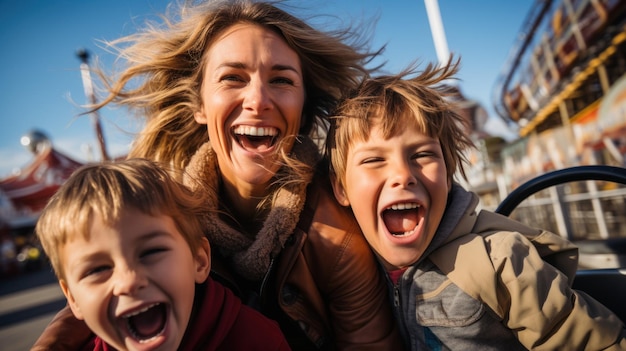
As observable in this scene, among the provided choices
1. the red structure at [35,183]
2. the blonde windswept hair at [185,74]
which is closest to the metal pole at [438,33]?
the blonde windswept hair at [185,74]

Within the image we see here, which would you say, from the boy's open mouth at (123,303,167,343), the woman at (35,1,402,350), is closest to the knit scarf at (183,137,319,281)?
the woman at (35,1,402,350)

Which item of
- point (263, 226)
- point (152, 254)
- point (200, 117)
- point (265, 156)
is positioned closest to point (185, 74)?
point (200, 117)

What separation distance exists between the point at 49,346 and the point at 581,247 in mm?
2253

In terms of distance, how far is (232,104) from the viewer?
1.69 meters

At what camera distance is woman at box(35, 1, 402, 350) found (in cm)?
153

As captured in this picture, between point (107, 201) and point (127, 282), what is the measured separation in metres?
0.25

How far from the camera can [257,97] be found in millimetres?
1633

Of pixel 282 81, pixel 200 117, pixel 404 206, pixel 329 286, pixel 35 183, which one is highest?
pixel 282 81

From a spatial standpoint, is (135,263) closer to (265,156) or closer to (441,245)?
(265,156)

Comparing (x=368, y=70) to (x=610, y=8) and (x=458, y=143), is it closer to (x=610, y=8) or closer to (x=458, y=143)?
(x=458, y=143)

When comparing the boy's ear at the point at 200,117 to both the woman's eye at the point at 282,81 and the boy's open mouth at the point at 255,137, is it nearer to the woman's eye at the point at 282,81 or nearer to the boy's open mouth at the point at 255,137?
the boy's open mouth at the point at 255,137

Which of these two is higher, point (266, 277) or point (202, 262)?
point (202, 262)

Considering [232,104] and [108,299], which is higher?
[232,104]

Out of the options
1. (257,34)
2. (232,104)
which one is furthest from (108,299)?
(257,34)
